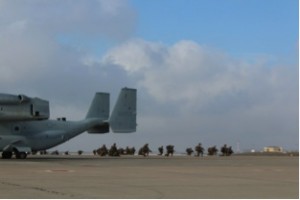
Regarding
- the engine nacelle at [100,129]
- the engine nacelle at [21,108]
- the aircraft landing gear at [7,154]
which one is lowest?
the aircraft landing gear at [7,154]

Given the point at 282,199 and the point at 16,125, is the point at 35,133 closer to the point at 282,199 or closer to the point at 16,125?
the point at 16,125

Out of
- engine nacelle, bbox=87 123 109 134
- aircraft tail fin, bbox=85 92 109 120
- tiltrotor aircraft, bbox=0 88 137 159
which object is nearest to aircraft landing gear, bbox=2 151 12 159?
tiltrotor aircraft, bbox=0 88 137 159

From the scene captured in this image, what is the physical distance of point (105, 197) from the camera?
14469 millimetres

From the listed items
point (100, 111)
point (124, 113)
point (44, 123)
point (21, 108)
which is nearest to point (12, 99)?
point (21, 108)

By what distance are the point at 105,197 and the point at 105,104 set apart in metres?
51.4

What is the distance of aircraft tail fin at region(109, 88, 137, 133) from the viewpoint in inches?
2564

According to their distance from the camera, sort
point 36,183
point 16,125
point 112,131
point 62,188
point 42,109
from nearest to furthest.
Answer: point 62,188
point 36,183
point 42,109
point 16,125
point 112,131

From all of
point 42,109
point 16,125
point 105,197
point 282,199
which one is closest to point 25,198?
point 105,197

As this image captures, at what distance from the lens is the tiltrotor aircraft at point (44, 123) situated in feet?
169

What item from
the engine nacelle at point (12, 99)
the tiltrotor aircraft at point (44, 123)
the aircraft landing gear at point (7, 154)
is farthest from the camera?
the aircraft landing gear at point (7, 154)

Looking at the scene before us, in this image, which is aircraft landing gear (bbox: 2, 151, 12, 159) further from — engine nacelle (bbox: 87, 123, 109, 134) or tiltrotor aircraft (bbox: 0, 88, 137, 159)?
engine nacelle (bbox: 87, 123, 109, 134)

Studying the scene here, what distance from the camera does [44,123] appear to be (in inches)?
2298

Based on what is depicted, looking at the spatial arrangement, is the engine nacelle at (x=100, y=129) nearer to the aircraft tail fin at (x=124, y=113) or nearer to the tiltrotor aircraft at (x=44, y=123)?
the tiltrotor aircraft at (x=44, y=123)

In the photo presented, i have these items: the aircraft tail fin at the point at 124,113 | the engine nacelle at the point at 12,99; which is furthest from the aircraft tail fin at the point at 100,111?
the engine nacelle at the point at 12,99
